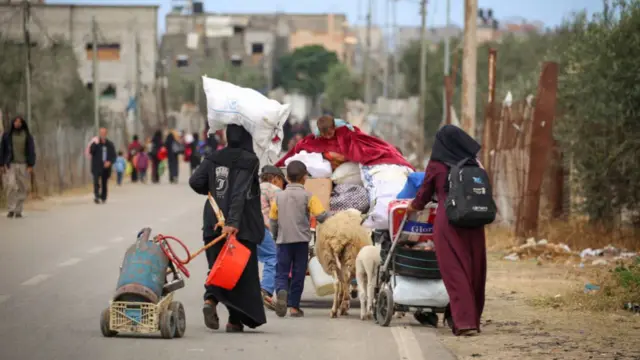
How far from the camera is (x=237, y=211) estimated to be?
12.4m

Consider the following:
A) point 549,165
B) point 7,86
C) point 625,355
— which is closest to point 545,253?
point 549,165

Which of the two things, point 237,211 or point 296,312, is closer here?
point 237,211

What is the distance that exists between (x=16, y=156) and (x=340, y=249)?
15851 millimetres

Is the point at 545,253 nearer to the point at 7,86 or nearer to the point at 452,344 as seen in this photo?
the point at 452,344

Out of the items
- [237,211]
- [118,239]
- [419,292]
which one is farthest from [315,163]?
[118,239]

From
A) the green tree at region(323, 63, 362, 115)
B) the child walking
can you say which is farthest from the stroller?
the green tree at region(323, 63, 362, 115)

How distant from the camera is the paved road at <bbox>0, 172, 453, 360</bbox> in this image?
1105cm

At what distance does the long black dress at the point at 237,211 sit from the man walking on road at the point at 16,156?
53.6ft

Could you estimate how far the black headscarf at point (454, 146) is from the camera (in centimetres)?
1280

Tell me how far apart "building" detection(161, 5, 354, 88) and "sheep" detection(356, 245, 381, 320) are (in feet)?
427

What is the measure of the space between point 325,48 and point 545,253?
5956 inches

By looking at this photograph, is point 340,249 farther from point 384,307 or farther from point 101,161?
point 101,161

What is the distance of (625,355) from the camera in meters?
11.2

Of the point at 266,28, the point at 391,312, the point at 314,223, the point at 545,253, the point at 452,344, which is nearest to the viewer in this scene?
the point at 452,344
